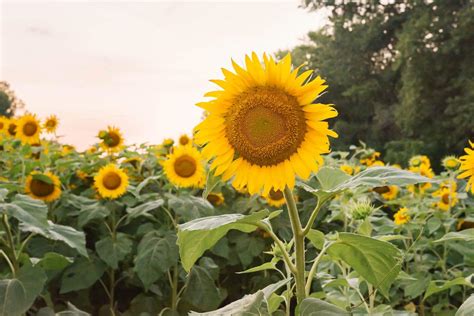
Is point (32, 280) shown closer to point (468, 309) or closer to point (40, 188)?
point (40, 188)

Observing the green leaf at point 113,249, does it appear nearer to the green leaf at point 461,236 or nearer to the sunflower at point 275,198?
the sunflower at point 275,198

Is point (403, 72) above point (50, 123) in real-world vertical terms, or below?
above

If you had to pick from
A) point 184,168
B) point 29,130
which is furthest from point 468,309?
point 29,130

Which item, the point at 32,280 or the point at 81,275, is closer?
the point at 32,280

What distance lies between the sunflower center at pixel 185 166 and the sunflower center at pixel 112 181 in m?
0.34

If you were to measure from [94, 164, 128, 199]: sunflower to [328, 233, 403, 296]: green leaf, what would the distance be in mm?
2238

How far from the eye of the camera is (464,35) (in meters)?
17.5

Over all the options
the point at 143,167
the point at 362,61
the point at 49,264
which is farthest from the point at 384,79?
the point at 49,264

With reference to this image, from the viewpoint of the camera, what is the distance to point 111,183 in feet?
11.5

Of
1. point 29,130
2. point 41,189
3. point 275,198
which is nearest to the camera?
point 41,189

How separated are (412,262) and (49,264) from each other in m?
2.00

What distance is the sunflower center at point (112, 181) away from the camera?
3.48 m

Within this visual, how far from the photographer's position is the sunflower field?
4.57ft

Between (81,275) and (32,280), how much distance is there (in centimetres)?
75
